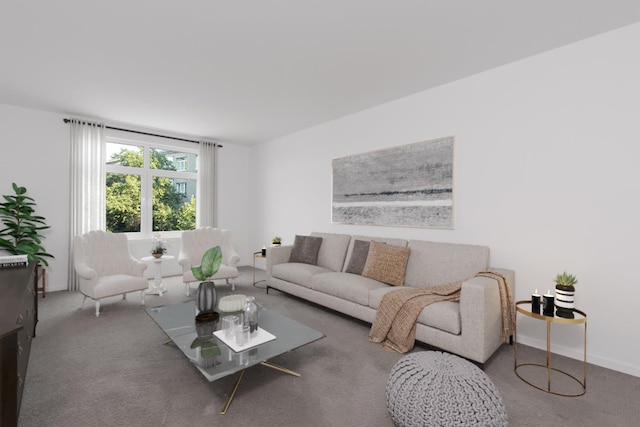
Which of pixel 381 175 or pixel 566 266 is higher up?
pixel 381 175

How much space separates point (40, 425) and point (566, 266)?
4053mm

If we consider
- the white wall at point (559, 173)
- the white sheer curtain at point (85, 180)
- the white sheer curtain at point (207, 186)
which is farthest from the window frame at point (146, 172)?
the white wall at point (559, 173)

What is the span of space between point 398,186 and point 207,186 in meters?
3.96

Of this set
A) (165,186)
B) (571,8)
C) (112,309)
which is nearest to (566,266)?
(571,8)

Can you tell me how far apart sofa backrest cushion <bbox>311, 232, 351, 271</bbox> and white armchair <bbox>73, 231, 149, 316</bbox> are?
2.44 m

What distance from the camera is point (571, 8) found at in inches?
87.5

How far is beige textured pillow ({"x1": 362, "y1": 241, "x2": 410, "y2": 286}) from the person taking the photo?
11.3 feet

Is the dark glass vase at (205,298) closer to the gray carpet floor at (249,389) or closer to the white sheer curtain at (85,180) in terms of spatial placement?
the gray carpet floor at (249,389)

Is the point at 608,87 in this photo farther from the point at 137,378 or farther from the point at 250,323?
the point at 137,378

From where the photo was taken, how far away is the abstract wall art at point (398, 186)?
3570 mm

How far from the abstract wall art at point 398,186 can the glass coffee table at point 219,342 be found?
82.9 inches

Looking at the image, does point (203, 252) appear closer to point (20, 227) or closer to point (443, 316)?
point (20, 227)

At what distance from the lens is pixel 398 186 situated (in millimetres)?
3990

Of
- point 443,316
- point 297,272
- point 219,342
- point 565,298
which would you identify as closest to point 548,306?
point 565,298
